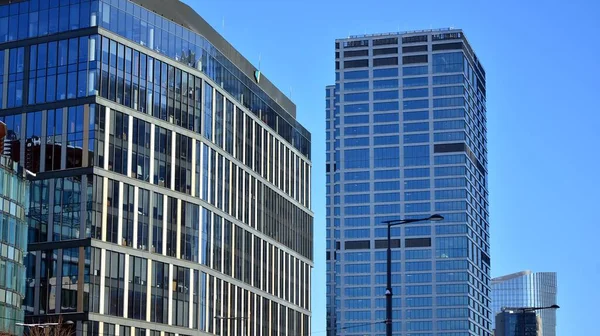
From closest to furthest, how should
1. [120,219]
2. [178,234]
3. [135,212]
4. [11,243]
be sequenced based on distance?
[11,243]
[120,219]
[135,212]
[178,234]

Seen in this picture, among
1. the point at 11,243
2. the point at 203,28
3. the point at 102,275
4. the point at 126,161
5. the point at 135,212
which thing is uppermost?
the point at 203,28

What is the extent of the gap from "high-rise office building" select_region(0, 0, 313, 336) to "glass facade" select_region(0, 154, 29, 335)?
34.3ft

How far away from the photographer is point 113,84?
111 meters

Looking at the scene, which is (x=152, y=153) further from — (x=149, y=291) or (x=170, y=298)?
(x=170, y=298)

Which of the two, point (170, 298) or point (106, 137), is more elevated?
point (106, 137)

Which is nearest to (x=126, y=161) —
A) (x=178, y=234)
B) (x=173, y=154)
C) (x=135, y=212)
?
(x=135, y=212)

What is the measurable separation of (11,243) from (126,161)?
20.5 m

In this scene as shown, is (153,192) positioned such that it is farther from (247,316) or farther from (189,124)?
(247,316)

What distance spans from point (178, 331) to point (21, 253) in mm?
24760

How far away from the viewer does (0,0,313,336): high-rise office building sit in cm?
10775

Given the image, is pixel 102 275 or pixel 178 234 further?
pixel 178 234

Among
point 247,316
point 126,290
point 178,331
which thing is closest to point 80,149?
point 126,290

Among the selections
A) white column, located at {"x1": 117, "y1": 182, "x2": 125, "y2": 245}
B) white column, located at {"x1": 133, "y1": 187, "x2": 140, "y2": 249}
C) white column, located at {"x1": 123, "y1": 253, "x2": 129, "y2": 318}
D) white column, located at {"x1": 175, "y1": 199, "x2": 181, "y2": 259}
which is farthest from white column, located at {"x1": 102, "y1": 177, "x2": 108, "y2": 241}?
white column, located at {"x1": 175, "y1": 199, "x2": 181, "y2": 259}

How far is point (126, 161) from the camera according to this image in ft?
366
